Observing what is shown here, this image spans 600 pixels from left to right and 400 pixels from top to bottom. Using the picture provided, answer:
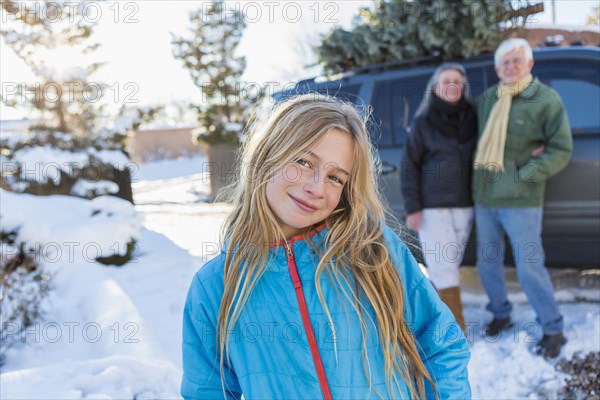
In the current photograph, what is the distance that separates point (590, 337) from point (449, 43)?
9.09 feet

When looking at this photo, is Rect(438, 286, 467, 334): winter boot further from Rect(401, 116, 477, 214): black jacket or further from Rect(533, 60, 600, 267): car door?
Rect(533, 60, 600, 267): car door

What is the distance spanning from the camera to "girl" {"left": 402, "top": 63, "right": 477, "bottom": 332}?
345cm

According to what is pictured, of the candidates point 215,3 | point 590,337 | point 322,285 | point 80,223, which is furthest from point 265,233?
point 215,3

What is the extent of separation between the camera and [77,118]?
6.91 metres

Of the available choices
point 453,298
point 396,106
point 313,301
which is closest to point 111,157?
point 396,106

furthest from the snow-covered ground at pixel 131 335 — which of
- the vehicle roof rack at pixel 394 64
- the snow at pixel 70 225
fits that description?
the vehicle roof rack at pixel 394 64

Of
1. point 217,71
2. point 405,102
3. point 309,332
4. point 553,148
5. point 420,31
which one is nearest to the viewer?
point 309,332

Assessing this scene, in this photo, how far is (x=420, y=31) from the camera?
4875 mm

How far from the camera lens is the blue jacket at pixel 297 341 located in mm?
1440

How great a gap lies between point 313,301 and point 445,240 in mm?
2223

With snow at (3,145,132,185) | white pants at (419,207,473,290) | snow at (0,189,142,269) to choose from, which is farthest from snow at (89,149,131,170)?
white pants at (419,207,473,290)

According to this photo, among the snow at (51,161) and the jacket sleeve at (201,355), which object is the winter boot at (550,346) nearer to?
the jacket sleeve at (201,355)

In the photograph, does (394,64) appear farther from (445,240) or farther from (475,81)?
(445,240)

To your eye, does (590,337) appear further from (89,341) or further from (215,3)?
(215,3)
